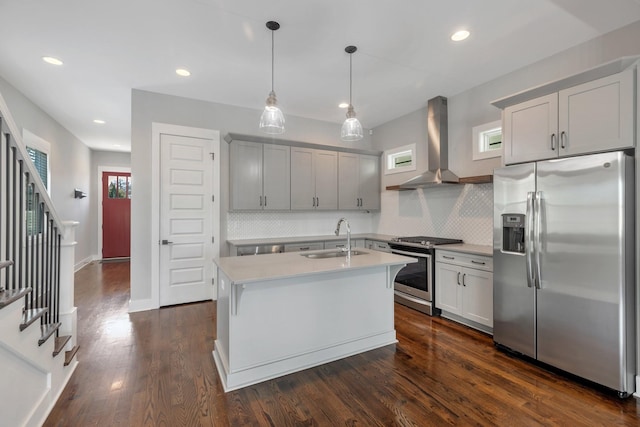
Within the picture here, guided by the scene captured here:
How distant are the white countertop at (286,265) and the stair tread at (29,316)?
3.70ft

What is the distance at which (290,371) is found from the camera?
94.0 inches

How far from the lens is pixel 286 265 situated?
2.41 metres

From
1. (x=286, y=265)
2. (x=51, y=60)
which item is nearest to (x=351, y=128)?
(x=286, y=265)

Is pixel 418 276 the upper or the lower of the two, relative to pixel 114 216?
lower

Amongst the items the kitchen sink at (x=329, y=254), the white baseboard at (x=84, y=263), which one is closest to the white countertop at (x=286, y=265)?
the kitchen sink at (x=329, y=254)

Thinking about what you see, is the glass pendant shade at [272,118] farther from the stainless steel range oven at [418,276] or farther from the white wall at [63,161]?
the white wall at [63,161]

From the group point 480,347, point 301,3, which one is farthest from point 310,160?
point 480,347

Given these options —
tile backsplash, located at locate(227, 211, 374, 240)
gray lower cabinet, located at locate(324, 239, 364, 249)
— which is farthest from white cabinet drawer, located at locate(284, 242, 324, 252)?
tile backsplash, located at locate(227, 211, 374, 240)

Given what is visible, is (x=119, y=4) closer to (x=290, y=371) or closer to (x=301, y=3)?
(x=301, y=3)

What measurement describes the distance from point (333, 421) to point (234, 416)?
0.64m

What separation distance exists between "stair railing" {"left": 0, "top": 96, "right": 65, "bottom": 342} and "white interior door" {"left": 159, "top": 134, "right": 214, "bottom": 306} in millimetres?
1656

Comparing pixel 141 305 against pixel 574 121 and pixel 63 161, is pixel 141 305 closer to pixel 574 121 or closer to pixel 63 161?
pixel 63 161

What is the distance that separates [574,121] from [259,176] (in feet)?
11.8

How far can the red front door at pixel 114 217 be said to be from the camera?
7785 mm
